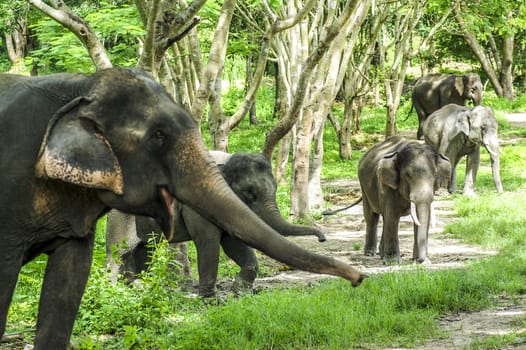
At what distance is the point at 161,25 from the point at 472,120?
10.2 m

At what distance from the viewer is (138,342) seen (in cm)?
580

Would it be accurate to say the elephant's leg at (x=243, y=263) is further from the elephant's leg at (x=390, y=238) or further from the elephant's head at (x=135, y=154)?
the elephant's head at (x=135, y=154)

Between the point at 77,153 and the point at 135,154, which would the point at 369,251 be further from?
the point at 77,153

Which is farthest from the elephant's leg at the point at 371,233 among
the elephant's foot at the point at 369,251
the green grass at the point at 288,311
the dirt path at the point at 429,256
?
the green grass at the point at 288,311

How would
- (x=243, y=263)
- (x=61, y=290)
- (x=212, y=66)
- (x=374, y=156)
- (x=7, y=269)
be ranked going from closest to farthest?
(x=7, y=269) < (x=61, y=290) < (x=243, y=263) < (x=212, y=66) < (x=374, y=156)

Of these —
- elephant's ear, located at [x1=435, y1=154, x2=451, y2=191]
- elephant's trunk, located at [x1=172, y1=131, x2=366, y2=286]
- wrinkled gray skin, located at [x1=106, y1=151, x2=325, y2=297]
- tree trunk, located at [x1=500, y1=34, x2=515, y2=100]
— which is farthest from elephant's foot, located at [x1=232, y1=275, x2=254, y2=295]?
tree trunk, located at [x1=500, y1=34, x2=515, y2=100]

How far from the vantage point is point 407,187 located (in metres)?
10.6

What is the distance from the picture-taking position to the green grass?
645cm

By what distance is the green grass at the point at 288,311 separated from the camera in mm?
6449

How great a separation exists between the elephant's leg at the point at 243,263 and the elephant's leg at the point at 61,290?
384cm

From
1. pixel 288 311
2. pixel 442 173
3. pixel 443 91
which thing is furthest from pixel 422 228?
pixel 443 91

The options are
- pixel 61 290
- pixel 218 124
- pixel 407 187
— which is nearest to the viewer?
pixel 61 290

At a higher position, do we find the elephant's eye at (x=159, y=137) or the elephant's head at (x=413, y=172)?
the elephant's eye at (x=159, y=137)

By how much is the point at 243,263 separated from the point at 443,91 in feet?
59.4
